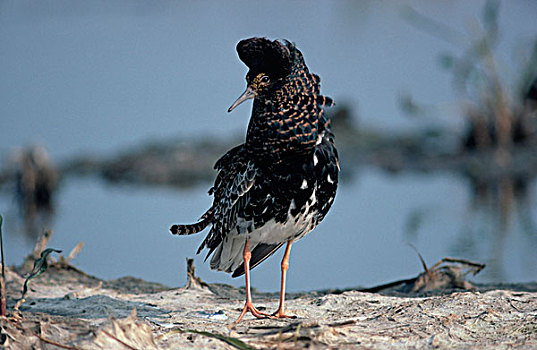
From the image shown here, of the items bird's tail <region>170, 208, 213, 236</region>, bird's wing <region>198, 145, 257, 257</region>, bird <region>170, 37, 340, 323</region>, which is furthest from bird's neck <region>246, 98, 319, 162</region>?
bird's tail <region>170, 208, 213, 236</region>

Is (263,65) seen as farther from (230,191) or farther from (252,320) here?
→ (252,320)

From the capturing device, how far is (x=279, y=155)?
4.16 m

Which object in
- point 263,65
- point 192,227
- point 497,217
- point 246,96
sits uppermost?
point 497,217

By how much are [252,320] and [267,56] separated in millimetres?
1560

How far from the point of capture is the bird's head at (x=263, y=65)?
415 centimetres

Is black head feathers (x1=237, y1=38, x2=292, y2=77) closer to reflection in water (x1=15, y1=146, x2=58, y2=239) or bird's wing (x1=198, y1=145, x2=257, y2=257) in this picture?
bird's wing (x1=198, y1=145, x2=257, y2=257)

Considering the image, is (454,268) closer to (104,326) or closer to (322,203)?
(322,203)

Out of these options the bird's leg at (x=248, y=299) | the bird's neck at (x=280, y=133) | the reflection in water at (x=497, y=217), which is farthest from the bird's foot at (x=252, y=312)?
the reflection in water at (x=497, y=217)

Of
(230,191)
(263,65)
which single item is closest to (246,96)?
(263,65)

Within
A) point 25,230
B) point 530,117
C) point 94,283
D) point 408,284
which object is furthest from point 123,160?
point 408,284

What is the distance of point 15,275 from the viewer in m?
5.84

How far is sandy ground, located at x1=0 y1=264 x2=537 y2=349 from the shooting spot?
335cm

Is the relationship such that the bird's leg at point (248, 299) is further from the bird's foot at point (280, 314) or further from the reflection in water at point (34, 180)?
the reflection in water at point (34, 180)

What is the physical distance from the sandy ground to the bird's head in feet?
4.39
